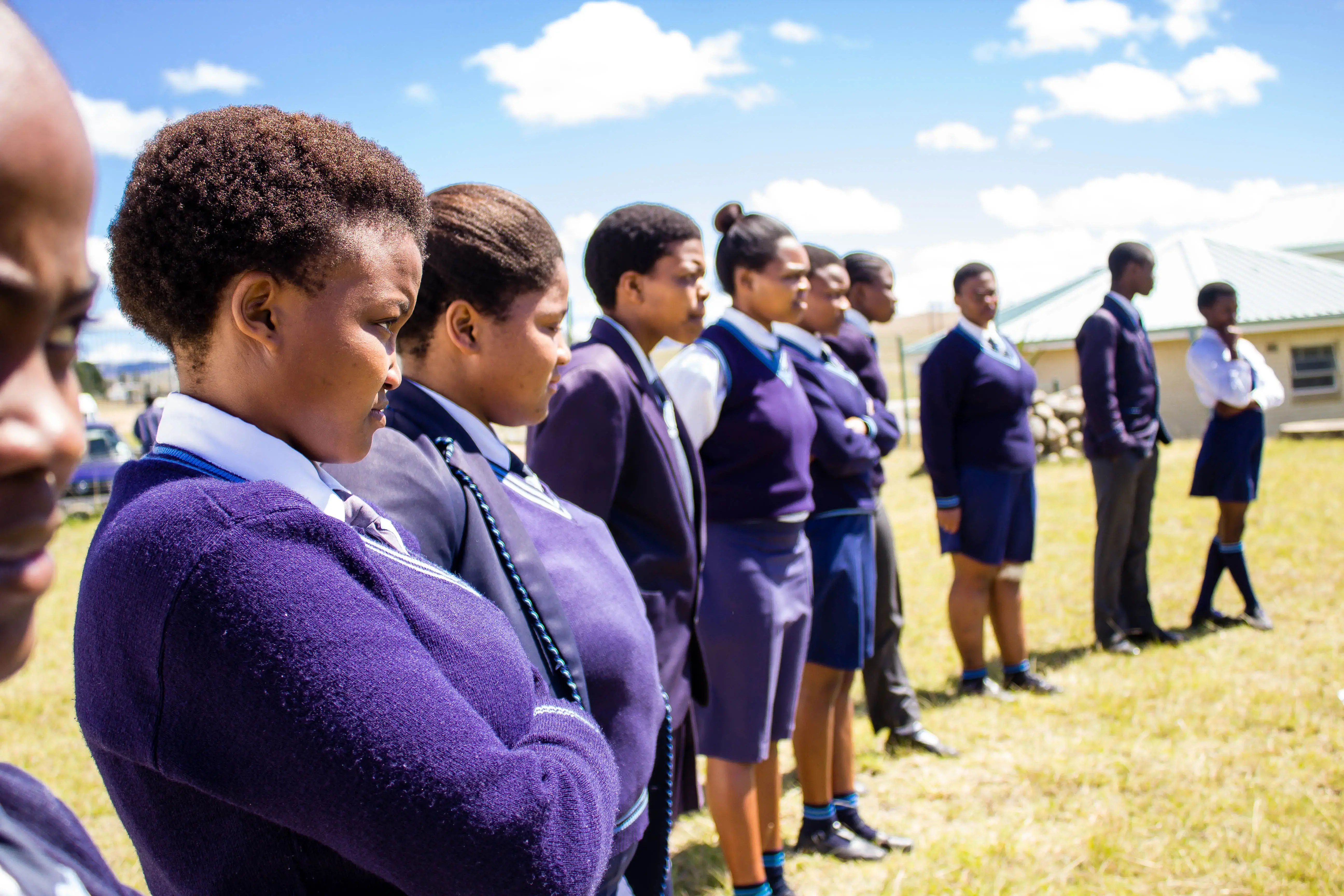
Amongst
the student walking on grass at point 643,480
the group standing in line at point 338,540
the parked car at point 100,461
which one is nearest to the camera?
the group standing in line at point 338,540

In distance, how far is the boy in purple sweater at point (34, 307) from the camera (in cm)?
47

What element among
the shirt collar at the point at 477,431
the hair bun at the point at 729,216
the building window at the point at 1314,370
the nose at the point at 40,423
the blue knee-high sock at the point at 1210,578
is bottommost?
the blue knee-high sock at the point at 1210,578

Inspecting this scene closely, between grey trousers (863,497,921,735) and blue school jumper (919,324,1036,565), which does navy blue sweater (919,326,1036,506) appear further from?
grey trousers (863,497,921,735)

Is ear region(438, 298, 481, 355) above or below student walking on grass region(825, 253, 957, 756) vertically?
above

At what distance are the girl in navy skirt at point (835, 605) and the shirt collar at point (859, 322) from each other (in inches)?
45.8

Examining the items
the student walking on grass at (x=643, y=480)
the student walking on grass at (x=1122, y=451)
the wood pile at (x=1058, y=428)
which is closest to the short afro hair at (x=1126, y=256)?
the student walking on grass at (x=1122, y=451)

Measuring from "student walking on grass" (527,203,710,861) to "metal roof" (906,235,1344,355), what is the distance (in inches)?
684

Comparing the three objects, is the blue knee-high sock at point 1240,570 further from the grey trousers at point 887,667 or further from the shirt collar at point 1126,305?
the grey trousers at point 887,667

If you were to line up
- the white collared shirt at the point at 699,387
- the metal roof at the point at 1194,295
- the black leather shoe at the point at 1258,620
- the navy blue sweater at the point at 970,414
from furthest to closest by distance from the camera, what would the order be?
the metal roof at the point at 1194,295, the black leather shoe at the point at 1258,620, the navy blue sweater at the point at 970,414, the white collared shirt at the point at 699,387

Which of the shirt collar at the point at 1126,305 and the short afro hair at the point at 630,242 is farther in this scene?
the shirt collar at the point at 1126,305

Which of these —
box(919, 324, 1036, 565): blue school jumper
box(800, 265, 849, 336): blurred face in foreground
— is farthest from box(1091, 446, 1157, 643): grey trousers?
box(800, 265, 849, 336): blurred face in foreground

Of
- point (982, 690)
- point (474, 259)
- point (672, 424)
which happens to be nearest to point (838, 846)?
point (982, 690)

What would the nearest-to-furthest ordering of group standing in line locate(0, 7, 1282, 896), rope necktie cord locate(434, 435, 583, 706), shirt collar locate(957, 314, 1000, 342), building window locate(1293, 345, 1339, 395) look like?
1. group standing in line locate(0, 7, 1282, 896)
2. rope necktie cord locate(434, 435, 583, 706)
3. shirt collar locate(957, 314, 1000, 342)
4. building window locate(1293, 345, 1339, 395)

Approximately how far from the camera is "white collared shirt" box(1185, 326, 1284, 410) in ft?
20.2
